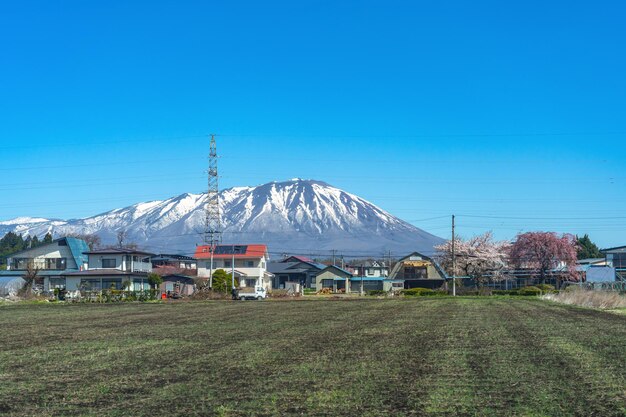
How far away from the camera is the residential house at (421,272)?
88.4m

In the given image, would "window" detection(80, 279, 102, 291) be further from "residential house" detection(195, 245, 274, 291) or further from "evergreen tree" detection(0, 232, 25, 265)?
"evergreen tree" detection(0, 232, 25, 265)

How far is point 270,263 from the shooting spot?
99.6 meters

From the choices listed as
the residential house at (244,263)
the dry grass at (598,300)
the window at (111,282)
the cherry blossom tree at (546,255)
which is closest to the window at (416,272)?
the cherry blossom tree at (546,255)

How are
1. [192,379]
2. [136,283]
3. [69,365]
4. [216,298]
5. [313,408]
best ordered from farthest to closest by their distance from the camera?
[136,283]
[216,298]
[69,365]
[192,379]
[313,408]

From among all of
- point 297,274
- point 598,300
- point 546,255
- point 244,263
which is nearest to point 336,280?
point 297,274

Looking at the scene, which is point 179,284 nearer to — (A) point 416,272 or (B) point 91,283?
(B) point 91,283

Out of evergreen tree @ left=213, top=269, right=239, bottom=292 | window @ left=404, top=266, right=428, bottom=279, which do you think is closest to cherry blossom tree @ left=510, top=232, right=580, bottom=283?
window @ left=404, top=266, right=428, bottom=279

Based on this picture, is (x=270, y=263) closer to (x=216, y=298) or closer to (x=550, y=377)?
(x=216, y=298)

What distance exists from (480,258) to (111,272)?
43334mm

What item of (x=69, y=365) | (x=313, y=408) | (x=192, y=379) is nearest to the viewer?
(x=313, y=408)

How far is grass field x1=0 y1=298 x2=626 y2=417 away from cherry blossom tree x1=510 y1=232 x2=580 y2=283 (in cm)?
7082

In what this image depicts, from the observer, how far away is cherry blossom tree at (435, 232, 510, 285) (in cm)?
8525

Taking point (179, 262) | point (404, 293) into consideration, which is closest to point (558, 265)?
point (404, 293)

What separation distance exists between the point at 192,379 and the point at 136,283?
55959 mm
